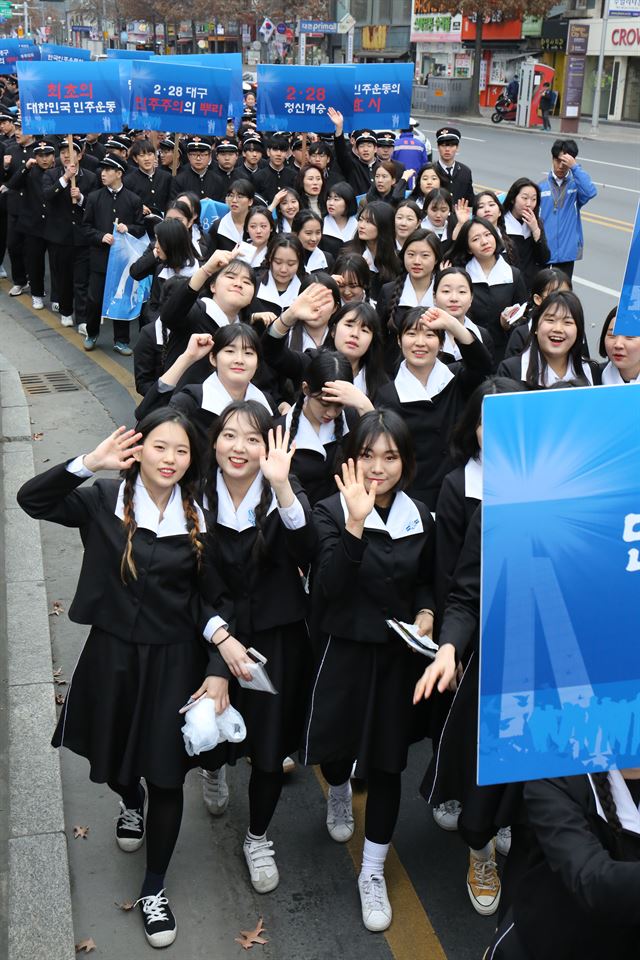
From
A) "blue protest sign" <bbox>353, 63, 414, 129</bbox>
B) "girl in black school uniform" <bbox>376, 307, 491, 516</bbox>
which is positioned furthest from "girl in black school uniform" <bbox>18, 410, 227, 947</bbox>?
"blue protest sign" <bbox>353, 63, 414, 129</bbox>

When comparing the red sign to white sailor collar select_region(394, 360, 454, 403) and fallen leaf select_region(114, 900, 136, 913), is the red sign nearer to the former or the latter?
white sailor collar select_region(394, 360, 454, 403)

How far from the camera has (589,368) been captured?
17.6 ft

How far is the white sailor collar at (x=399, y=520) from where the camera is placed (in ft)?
12.4

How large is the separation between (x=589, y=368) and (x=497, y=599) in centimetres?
341

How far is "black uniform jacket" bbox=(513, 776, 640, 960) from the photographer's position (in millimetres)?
2270

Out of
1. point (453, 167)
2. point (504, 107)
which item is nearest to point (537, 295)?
point (453, 167)

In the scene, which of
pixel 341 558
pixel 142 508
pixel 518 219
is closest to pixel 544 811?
pixel 341 558

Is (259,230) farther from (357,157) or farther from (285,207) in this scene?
(357,157)

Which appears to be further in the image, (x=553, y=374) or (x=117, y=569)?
(x=553, y=374)

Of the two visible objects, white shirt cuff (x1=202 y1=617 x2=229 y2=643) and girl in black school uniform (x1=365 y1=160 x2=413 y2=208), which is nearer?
white shirt cuff (x1=202 y1=617 x2=229 y2=643)

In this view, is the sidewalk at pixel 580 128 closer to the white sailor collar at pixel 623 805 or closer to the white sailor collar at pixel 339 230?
the white sailor collar at pixel 339 230

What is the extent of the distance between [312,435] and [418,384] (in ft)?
1.93

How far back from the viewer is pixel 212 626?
3.68 meters

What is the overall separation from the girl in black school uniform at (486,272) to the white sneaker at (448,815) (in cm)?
331
